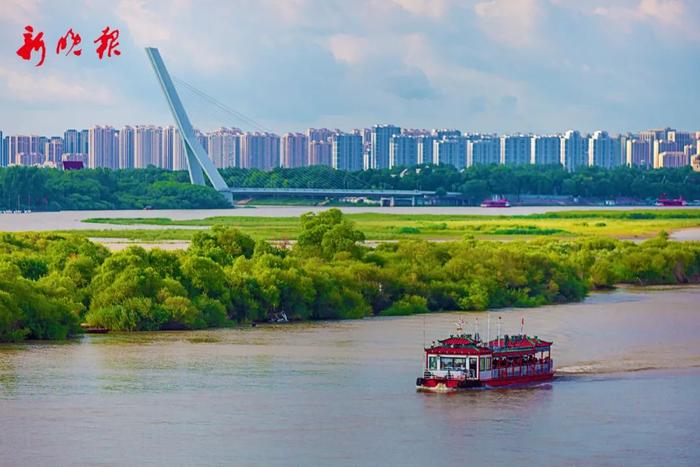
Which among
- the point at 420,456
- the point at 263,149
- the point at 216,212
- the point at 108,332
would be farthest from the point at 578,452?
the point at 263,149

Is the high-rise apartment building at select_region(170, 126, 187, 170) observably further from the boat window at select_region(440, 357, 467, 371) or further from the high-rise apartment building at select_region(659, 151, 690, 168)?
the boat window at select_region(440, 357, 467, 371)

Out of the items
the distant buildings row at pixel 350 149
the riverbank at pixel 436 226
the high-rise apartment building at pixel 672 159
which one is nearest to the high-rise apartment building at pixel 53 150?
the distant buildings row at pixel 350 149

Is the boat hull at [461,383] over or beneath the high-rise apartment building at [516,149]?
beneath

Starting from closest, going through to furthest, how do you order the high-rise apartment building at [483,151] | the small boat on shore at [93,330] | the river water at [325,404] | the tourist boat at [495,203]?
the river water at [325,404], the small boat on shore at [93,330], the tourist boat at [495,203], the high-rise apartment building at [483,151]

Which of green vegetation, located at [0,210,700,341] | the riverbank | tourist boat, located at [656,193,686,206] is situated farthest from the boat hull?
tourist boat, located at [656,193,686,206]

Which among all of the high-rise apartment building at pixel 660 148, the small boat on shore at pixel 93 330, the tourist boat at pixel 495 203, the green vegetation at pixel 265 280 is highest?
the high-rise apartment building at pixel 660 148

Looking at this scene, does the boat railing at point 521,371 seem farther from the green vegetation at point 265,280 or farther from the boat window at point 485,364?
the green vegetation at point 265,280

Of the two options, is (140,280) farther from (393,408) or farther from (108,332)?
(393,408)
